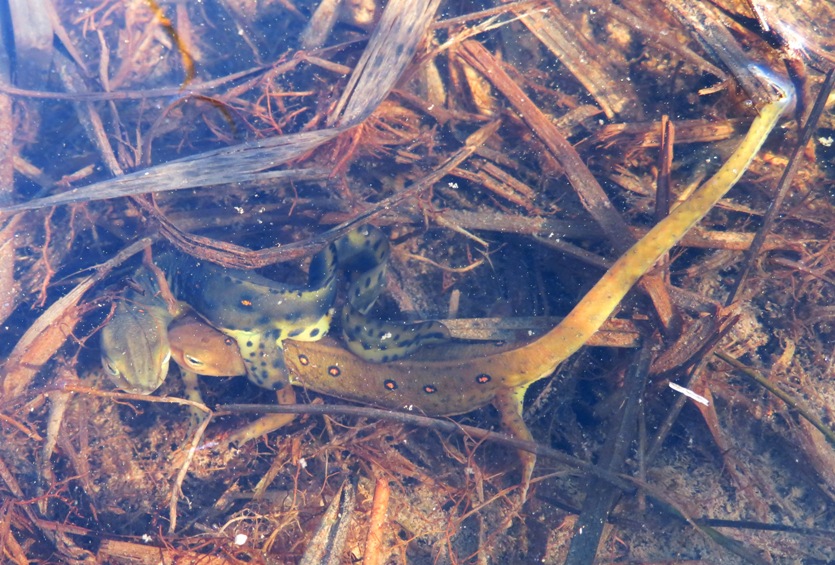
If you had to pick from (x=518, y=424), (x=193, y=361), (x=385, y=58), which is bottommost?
(x=518, y=424)

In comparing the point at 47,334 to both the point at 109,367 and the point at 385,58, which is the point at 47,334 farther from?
the point at 385,58

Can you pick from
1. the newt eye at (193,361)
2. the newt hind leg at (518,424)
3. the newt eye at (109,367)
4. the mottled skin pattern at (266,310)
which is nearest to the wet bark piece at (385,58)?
the mottled skin pattern at (266,310)

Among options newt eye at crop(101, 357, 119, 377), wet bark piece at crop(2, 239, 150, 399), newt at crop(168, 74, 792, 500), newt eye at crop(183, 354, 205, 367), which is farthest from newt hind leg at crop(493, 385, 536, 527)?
wet bark piece at crop(2, 239, 150, 399)

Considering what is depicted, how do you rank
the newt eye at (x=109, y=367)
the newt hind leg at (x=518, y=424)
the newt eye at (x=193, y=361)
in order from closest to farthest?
the newt hind leg at (x=518, y=424) → the newt eye at (x=109, y=367) → the newt eye at (x=193, y=361)

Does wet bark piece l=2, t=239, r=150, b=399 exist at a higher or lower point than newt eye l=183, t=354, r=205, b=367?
higher

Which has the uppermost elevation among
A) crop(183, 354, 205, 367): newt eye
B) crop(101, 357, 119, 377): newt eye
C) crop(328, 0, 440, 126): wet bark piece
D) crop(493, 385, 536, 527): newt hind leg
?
crop(328, 0, 440, 126): wet bark piece

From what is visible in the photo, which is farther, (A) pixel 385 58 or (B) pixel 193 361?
(A) pixel 385 58

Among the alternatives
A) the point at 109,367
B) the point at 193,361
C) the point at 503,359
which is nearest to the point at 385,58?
the point at 503,359

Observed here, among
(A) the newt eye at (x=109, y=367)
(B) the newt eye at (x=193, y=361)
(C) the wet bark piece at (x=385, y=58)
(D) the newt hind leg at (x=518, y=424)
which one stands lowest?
(D) the newt hind leg at (x=518, y=424)

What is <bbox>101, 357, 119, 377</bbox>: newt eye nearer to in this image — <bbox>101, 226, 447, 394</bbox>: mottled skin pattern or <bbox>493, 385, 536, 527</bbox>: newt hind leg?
<bbox>101, 226, 447, 394</bbox>: mottled skin pattern

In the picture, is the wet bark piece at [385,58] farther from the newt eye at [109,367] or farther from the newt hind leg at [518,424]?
the newt eye at [109,367]

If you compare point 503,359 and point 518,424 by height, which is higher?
point 503,359

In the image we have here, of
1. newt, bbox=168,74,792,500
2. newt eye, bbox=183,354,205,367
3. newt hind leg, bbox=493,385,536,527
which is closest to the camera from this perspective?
newt, bbox=168,74,792,500

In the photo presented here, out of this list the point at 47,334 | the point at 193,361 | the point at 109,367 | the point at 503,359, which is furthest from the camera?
the point at 47,334
